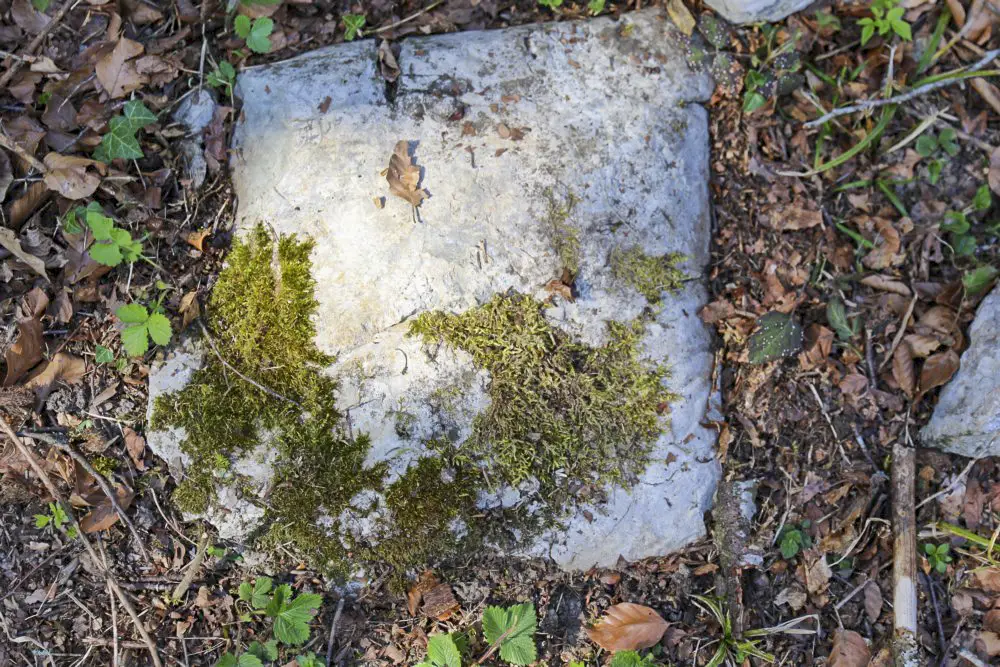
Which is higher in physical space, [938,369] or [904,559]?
[938,369]

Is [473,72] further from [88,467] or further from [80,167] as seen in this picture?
[88,467]

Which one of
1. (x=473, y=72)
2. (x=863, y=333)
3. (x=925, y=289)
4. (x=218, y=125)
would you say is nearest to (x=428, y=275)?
(x=473, y=72)

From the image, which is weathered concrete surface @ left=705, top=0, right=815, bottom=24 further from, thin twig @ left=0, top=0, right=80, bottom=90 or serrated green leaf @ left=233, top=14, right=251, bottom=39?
thin twig @ left=0, top=0, right=80, bottom=90

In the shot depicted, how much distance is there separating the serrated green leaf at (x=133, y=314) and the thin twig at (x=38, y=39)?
4.36 feet

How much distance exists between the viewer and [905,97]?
12.1 feet

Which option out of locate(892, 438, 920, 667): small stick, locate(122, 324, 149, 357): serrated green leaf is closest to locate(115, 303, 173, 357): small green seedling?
locate(122, 324, 149, 357): serrated green leaf

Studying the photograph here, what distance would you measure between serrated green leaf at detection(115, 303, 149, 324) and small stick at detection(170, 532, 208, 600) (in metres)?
1.08

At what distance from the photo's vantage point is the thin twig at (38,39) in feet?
10.5

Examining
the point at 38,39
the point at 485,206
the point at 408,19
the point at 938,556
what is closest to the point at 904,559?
the point at 938,556

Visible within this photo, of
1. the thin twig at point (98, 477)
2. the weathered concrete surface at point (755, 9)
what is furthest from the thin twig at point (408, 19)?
the thin twig at point (98, 477)

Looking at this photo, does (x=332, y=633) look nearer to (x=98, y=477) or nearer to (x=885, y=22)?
(x=98, y=477)

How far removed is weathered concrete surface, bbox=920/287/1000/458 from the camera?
3.36 metres

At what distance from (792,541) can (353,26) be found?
140 inches

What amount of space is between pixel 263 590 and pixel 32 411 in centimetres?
145
